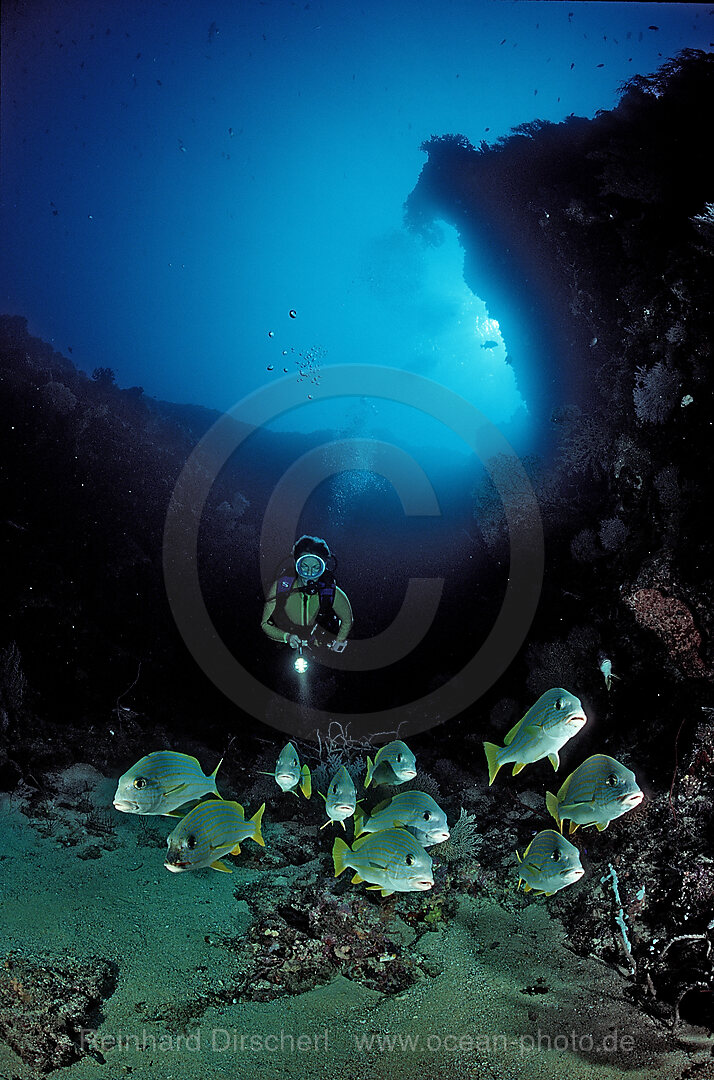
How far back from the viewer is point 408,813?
320cm

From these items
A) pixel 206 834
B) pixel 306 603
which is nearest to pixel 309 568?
pixel 306 603

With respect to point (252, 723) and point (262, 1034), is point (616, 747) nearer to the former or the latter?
point (262, 1034)

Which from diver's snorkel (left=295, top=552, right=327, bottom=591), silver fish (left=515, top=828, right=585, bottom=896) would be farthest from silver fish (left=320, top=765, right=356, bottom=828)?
diver's snorkel (left=295, top=552, right=327, bottom=591)

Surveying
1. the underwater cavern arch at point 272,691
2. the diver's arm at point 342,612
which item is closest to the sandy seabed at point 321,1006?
the diver's arm at point 342,612

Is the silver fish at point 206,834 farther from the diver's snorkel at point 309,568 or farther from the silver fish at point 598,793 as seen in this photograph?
the diver's snorkel at point 309,568

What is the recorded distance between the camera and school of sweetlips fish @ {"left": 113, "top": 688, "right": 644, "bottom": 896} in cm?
288

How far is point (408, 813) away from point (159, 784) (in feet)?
5.12

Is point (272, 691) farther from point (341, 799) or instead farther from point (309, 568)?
point (341, 799)

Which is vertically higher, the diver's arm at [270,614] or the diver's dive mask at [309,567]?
the diver's dive mask at [309,567]

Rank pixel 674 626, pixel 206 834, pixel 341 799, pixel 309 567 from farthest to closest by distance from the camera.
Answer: pixel 309 567
pixel 674 626
pixel 341 799
pixel 206 834

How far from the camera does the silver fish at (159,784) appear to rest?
3045mm

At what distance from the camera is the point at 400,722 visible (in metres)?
8.46

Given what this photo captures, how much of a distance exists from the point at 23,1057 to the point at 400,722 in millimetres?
6463

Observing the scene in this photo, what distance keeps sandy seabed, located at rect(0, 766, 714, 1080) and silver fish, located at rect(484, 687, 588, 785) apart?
133 centimetres
